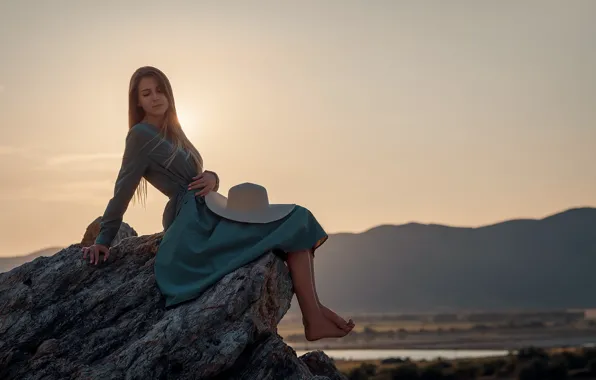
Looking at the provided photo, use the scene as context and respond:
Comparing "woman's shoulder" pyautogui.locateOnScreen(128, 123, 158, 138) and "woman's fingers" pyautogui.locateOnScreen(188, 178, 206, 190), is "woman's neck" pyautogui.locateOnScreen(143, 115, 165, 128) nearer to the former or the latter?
"woman's shoulder" pyautogui.locateOnScreen(128, 123, 158, 138)

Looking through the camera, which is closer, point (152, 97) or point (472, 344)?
point (152, 97)

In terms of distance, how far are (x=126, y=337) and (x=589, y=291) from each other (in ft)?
481

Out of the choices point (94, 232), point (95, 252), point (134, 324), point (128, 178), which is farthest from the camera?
point (94, 232)

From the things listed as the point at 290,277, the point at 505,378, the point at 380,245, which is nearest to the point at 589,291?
the point at 380,245

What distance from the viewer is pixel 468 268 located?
158 m

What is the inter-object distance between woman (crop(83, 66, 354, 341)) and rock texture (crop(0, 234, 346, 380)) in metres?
0.16

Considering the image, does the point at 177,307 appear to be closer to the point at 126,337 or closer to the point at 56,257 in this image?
the point at 126,337

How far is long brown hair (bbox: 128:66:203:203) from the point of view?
9.75 metres

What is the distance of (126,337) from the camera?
28.6 ft

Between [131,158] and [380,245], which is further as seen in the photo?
[380,245]

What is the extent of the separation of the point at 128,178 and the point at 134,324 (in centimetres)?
169

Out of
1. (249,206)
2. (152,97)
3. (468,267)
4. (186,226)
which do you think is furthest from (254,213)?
(468,267)

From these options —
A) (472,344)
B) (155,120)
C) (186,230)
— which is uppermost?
(155,120)

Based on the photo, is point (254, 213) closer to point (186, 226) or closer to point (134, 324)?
point (186, 226)
